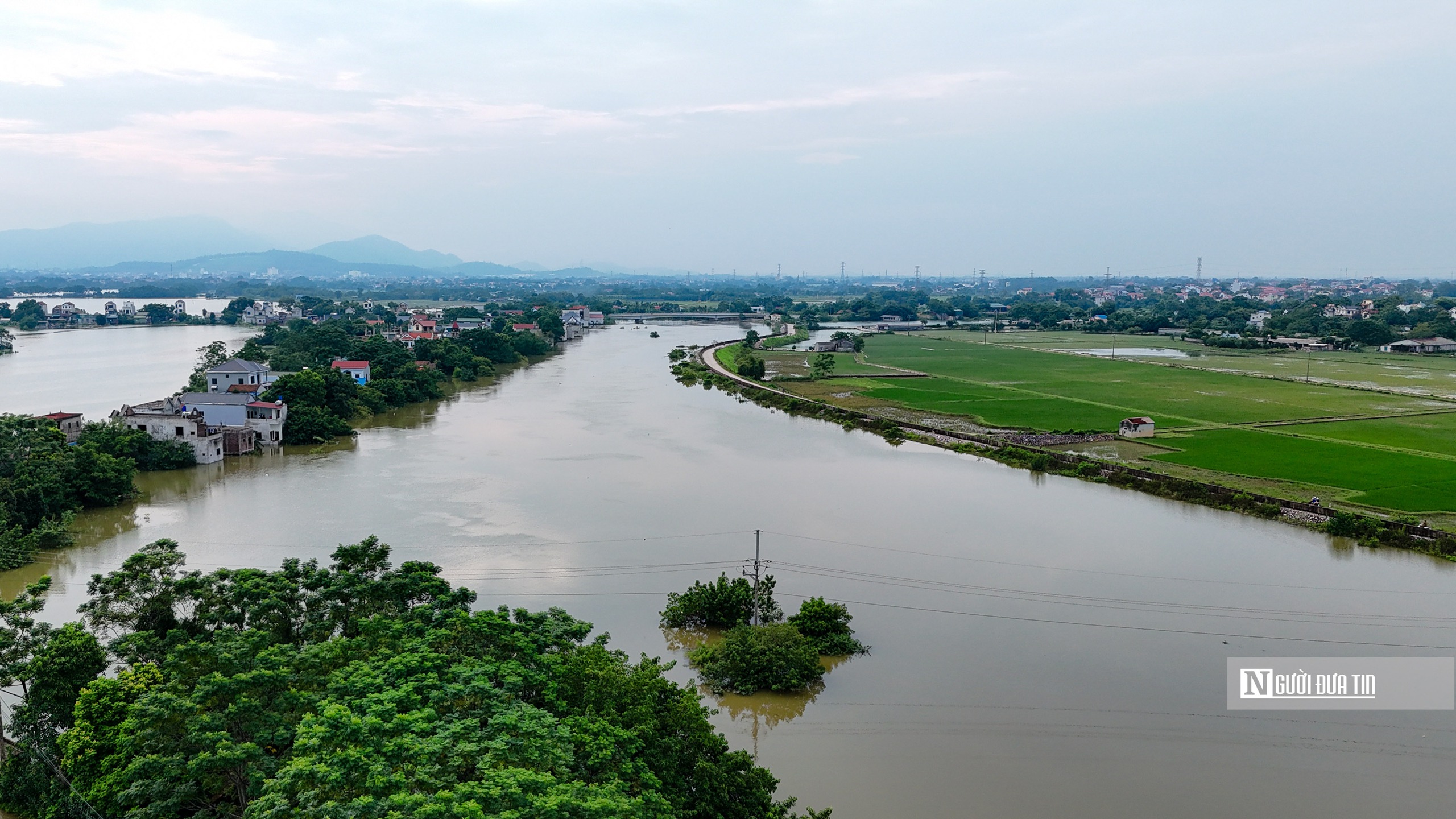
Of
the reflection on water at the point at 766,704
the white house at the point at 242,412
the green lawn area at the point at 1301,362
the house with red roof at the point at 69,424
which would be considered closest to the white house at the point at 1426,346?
the green lawn area at the point at 1301,362

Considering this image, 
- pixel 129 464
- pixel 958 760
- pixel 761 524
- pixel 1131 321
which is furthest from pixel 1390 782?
pixel 1131 321

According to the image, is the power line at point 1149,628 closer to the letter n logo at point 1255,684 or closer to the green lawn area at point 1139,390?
the letter n logo at point 1255,684

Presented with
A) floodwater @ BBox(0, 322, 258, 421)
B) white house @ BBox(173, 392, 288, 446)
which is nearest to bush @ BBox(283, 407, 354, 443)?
white house @ BBox(173, 392, 288, 446)

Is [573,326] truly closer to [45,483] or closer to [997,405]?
[997,405]

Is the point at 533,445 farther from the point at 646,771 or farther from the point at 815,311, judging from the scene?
the point at 815,311

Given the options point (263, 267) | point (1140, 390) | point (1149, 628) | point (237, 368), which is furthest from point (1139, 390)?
point (263, 267)

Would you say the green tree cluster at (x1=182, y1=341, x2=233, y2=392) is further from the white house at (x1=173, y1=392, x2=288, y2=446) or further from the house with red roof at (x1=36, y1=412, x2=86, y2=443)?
the house with red roof at (x1=36, y1=412, x2=86, y2=443)
